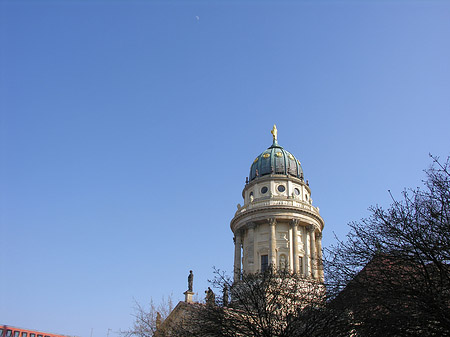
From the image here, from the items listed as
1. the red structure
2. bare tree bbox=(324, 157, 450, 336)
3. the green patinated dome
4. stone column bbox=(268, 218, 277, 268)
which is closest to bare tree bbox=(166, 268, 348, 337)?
bare tree bbox=(324, 157, 450, 336)

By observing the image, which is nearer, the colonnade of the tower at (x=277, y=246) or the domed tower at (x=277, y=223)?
the colonnade of the tower at (x=277, y=246)

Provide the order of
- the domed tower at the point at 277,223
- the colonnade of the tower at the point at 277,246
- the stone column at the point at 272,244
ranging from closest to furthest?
1. the stone column at the point at 272,244
2. the colonnade of the tower at the point at 277,246
3. the domed tower at the point at 277,223

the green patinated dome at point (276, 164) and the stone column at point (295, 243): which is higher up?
the green patinated dome at point (276, 164)

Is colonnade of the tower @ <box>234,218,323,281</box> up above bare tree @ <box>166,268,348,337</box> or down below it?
above

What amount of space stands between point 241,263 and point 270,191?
9.32 m

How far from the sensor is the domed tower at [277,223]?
52.3m

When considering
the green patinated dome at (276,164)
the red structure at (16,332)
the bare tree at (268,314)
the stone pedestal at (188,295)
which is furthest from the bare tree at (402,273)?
the red structure at (16,332)

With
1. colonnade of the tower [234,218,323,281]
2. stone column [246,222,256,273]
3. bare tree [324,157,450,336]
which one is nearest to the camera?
bare tree [324,157,450,336]

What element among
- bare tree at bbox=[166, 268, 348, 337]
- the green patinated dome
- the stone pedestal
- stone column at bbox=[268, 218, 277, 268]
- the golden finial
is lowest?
bare tree at bbox=[166, 268, 348, 337]

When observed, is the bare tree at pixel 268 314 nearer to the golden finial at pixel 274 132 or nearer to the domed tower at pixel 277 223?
the domed tower at pixel 277 223

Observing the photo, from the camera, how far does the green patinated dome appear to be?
58.4 m

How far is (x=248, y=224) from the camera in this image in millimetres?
54344

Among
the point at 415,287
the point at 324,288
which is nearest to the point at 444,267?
the point at 415,287

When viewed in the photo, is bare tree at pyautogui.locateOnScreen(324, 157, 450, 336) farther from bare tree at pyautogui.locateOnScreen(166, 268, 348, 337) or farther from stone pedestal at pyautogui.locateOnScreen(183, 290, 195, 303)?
stone pedestal at pyautogui.locateOnScreen(183, 290, 195, 303)
